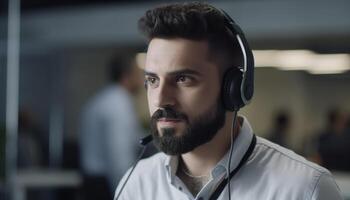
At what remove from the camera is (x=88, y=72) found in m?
6.29

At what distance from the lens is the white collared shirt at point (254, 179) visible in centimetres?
110

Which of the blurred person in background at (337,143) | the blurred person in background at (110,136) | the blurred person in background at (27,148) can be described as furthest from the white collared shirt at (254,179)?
the blurred person in background at (27,148)

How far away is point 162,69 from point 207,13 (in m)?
0.12

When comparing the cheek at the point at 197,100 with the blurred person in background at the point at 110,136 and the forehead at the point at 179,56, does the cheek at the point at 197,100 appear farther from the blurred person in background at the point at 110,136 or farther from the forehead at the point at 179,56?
the blurred person in background at the point at 110,136

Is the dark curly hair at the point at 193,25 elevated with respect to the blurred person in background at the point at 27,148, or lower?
elevated

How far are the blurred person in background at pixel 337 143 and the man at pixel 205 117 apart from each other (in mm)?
2489

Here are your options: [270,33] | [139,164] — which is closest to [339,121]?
[270,33]

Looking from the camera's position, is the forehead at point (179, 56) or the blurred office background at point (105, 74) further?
the blurred office background at point (105, 74)

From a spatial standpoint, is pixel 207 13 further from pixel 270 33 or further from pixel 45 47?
pixel 45 47

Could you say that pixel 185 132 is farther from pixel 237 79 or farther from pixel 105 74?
pixel 105 74

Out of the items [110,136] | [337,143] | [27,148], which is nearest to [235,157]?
[110,136]

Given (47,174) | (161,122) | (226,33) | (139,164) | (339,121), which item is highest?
(226,33)

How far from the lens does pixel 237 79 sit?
116 centimetres

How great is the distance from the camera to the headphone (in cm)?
115
